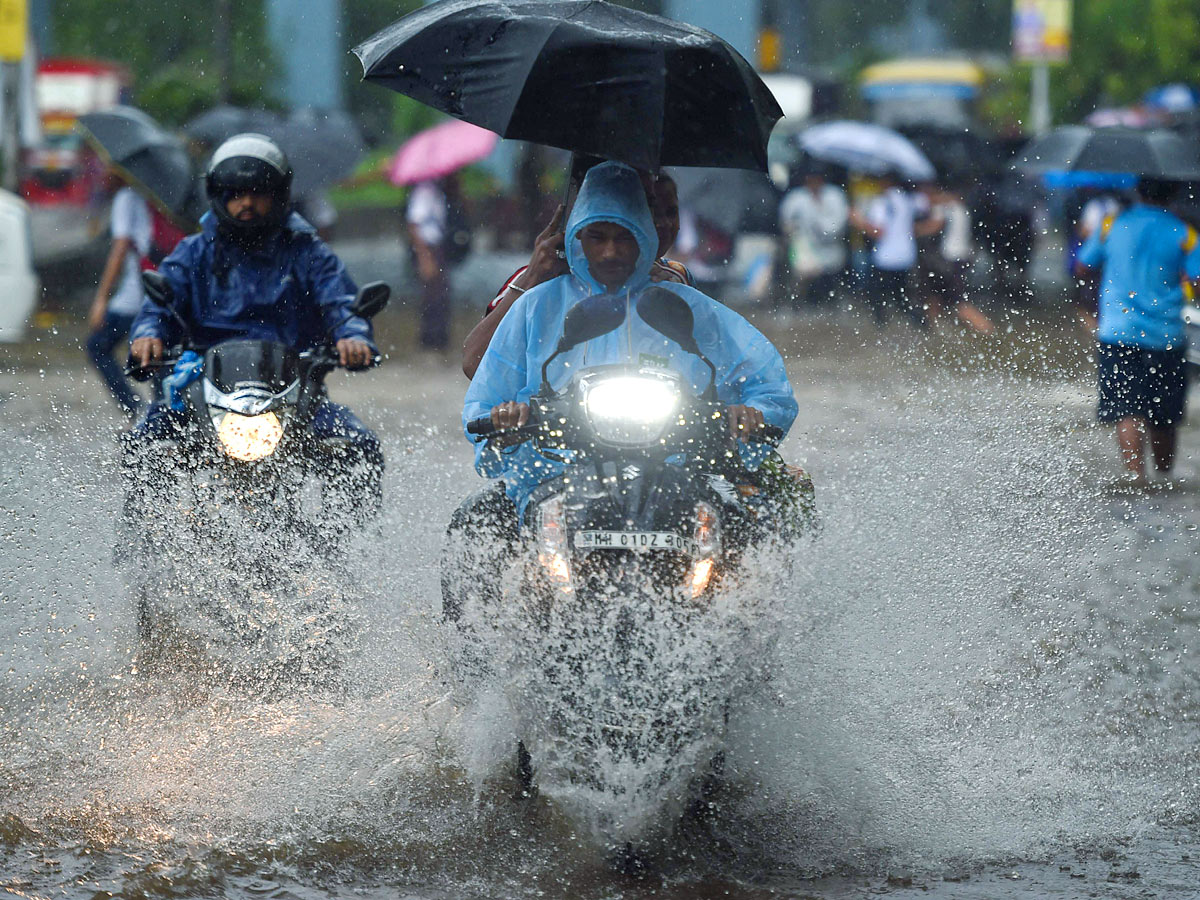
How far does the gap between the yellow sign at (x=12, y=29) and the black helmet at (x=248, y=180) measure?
1255 cm

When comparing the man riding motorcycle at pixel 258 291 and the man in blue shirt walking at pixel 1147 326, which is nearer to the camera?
the man riding motorcycle at pixel 258 291

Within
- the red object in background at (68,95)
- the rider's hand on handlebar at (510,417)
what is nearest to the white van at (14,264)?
the rider's hand on handlebar at (510,417)

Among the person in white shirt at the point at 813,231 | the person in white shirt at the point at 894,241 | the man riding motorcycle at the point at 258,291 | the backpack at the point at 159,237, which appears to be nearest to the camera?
the man riding motorcycle at the point at 258,291

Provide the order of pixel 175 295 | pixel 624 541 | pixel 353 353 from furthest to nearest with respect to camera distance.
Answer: pixel 175 295, pixel 353 353, pixel 624 541

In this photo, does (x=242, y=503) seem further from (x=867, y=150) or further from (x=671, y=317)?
(x=867, y=150)

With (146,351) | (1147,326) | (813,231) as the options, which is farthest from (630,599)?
(813,231)

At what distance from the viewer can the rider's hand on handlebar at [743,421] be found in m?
4.30

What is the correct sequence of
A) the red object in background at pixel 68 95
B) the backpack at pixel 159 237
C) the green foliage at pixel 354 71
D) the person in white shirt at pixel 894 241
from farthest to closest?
the green foliage at pixel 354 71 → the red object in background at pixel 68 95 → the person in white shirt at pixel 894 241 → the backpack at pixel 159 237

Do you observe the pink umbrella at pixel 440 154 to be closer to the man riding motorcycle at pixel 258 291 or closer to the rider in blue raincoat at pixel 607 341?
the man riding motorcycle at pixel 258 291

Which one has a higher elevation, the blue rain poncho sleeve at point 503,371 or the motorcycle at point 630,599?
the blue rain poncho sleeve at point 503,371

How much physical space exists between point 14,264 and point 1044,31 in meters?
20.4

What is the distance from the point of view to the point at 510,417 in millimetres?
4277

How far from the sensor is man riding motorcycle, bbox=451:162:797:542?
448cm

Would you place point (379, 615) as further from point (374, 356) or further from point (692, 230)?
point (692, 230)
